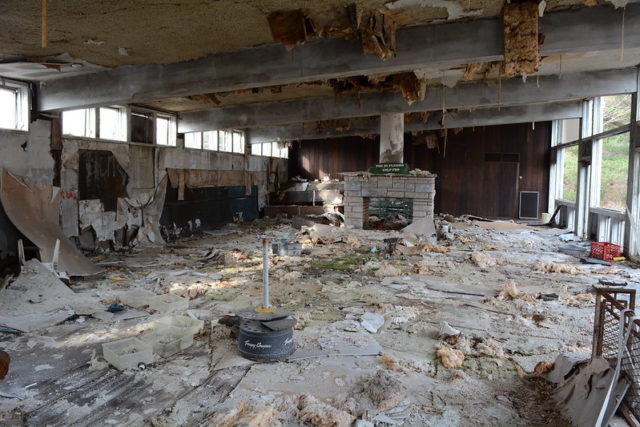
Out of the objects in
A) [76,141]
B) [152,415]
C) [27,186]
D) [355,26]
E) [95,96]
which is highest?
[355,26]

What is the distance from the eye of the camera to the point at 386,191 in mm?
12039

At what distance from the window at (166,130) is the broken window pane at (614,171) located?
10957mm

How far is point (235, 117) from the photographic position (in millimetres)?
11523

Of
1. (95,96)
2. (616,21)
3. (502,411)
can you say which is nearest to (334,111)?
(95,96)

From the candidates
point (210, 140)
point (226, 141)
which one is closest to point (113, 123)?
point (210, 140)

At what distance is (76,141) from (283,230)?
6.29 meters

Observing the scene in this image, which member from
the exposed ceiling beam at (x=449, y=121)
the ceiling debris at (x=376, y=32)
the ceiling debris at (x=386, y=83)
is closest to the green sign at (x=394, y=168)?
the exposed ceiling beam at (x=449, y=121)

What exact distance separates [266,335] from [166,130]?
8.97 m

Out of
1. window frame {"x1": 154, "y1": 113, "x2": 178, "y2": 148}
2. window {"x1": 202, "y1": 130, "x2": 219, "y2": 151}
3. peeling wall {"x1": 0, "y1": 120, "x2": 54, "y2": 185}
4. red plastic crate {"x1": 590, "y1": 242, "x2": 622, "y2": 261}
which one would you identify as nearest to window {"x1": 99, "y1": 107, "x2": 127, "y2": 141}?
window frame {"x1": 154, "y1": 113, "x2": 178, "y2": 148}

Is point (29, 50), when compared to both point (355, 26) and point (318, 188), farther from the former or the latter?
point (318, 188)

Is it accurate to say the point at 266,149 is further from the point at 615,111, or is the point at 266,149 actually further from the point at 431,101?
the point at 615,111

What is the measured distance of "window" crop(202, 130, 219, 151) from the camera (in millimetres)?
13203

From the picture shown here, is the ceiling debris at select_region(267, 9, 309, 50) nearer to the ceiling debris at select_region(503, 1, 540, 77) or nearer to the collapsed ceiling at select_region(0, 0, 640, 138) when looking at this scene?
the collapsed ceiling at select_region(0, 0, 640, 138)

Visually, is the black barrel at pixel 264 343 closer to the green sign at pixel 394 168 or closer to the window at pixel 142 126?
the window at pixel 142 126
